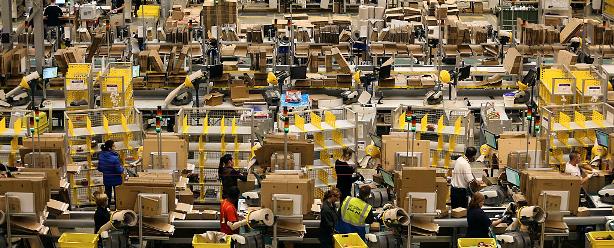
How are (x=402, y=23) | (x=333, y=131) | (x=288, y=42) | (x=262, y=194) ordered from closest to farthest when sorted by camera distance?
(x=262, y=194)
(x=333, y=131)
(x=288, y=42)
(x=402, y=23)

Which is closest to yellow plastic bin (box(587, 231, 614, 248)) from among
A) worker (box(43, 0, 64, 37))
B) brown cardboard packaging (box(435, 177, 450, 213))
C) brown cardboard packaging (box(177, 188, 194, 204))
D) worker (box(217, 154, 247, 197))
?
brown cardboard packaging (box(435, 177, 450, 213))

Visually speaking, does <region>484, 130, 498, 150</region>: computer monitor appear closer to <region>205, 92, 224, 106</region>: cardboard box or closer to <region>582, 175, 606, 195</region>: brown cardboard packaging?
<region>582, 175, 606, 195</region>: brown cardboard packaging

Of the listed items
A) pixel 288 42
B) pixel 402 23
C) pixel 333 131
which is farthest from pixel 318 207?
pixel 402 23

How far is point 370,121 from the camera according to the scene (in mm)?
20062

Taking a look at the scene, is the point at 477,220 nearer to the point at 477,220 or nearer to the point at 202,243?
the point at 477,220

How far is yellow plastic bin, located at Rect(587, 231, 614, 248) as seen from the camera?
15.3 m

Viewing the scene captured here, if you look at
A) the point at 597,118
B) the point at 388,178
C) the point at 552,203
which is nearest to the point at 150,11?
the point at 597,118

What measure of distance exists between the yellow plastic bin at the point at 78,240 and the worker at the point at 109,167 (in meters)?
2.60

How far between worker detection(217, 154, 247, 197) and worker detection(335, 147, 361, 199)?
1214 mm

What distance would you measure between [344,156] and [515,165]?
2.25 meters

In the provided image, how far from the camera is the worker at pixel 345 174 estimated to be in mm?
17641

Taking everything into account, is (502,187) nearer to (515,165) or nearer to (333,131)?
(515,165)

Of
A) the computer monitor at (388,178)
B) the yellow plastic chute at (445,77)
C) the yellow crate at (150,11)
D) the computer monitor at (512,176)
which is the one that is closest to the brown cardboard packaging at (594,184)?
the computer monitor at (512,176)

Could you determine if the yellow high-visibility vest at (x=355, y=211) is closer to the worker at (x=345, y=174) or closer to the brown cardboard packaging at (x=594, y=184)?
the worker at (x=345, y=174)
